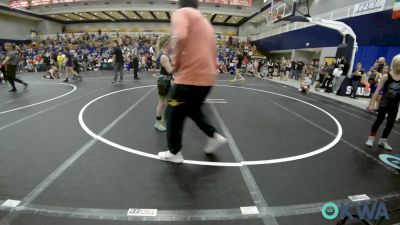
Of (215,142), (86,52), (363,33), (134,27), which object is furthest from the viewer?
(134,27)

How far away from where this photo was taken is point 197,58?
8.82ft

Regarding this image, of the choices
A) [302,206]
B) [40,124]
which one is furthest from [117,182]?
[40,124]

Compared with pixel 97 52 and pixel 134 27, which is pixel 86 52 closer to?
pixel 97 52

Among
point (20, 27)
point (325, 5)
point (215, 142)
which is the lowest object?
point (215, 142)

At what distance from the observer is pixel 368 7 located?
13.9 metres

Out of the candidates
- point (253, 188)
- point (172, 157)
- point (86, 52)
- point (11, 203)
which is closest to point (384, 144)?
point (253, 188)

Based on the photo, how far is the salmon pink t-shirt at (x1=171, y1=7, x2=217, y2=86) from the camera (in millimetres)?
2557

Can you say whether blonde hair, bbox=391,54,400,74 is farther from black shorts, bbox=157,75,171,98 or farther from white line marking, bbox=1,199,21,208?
white line marking, bbox=1,199,21,208

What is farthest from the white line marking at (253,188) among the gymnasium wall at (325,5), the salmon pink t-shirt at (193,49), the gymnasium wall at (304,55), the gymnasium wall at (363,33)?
the gymnasium wall at (304,55)

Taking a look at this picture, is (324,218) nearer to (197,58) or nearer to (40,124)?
(197,58)

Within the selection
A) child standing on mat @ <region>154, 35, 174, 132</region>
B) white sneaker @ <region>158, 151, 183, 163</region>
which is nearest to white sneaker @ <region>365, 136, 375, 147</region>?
white sneaker @ <region>158, 151, 183, 163</region>

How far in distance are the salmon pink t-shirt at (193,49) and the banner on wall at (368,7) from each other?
14745mm

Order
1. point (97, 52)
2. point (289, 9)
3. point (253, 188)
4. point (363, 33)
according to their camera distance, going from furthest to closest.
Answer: point (97, 52)
point (289, 9)
point (363, 33)
point (253, 188)

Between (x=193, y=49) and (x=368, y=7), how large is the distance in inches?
627
